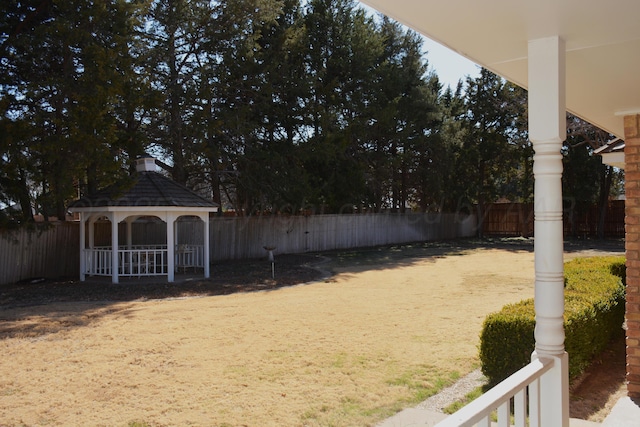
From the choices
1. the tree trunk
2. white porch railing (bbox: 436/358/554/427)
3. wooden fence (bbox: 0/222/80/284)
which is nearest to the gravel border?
white porch railing (bbox: 436/358/554/427)

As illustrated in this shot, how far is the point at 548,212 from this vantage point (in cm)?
295

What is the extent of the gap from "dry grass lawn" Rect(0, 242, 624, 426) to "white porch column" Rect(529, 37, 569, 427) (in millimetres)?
1869

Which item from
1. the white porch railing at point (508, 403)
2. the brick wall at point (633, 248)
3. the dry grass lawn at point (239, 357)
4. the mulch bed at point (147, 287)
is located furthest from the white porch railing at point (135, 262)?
the white porch railing at point (508, 403)

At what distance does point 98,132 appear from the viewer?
43.7 ft

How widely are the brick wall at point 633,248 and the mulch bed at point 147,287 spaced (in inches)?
352

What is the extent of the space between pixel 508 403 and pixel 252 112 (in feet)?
61.1

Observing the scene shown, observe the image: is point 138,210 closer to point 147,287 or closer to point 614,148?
point 147,287

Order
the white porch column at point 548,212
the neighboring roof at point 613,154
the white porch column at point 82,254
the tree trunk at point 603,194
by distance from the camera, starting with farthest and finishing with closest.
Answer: the tree trunk at point 603,194 < the white porch column at point 82,254 < the neighboring roof at point 613,154 < the white porch column at point 548,212

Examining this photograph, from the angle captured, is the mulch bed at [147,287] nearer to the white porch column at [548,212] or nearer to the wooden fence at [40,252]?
the wooden fence at [40,252]

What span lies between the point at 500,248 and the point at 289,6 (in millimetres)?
14890

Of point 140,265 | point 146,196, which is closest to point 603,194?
point 146,196

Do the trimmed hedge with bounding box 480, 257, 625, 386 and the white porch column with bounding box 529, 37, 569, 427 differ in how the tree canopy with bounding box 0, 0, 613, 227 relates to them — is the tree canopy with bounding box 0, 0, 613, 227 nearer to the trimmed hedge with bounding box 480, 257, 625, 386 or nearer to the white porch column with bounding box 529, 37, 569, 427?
the trimmed hedge with bounding box 480, 257, 625, 386

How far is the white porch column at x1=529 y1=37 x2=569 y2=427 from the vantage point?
2.90 m

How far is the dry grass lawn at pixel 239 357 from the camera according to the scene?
15.1 ft
